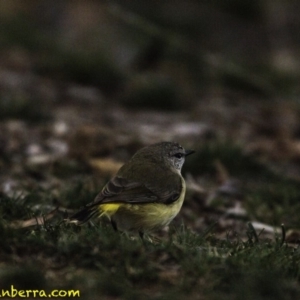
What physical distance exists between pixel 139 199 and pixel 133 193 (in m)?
0.08

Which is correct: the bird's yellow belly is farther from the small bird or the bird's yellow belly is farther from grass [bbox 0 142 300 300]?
grass [bbox 0 142 300 300]

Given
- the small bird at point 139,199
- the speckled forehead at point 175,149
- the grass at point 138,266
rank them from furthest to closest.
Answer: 1. the speckled forehead at point 175,149
2. the small bird at point 139,199
3. the grass at point 138,266

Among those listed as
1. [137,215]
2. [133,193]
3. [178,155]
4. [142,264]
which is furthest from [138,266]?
[178,155]

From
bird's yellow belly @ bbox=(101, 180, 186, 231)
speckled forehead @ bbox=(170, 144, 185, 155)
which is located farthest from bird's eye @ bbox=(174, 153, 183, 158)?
bird's yellow belly @ bbox=(101, 180, 186, 231)

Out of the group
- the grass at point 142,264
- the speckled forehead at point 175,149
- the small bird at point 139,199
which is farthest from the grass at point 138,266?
the speckled forehead at point 175,149

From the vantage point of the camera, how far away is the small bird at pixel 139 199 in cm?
588

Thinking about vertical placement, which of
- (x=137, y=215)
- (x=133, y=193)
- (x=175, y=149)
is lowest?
(x=137, y=215)

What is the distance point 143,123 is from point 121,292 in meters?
6.65

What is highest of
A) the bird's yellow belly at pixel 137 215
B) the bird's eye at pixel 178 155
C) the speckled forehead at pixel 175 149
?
the speckled forehead at pixel 175 149

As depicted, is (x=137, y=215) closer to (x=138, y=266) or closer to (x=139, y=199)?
(x=139, y=199)

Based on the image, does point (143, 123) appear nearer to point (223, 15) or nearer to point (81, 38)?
point (81, 38)

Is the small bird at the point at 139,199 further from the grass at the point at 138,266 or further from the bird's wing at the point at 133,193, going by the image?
the grass at the point at 138,266

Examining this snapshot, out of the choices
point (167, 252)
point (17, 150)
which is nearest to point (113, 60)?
point (17, 150)

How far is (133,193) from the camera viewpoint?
603 cm
